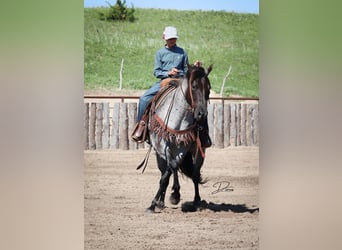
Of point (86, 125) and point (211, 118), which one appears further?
point (211, 118)

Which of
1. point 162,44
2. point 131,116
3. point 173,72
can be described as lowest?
point 131,116

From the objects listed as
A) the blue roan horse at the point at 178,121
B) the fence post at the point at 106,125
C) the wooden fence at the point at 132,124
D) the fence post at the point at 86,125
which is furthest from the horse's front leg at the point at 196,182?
the fence post at the point at 86,125

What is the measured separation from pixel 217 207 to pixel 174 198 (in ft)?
0.93

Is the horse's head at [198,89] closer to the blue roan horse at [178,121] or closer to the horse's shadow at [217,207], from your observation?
the blue roan horse at [178,121]

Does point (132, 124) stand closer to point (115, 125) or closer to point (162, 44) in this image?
point (115, 125)

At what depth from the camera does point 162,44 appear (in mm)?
3590

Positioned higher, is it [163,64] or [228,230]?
[163,64]

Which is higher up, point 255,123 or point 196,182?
point 255,123

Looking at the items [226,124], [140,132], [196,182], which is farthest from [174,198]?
[226,124]
